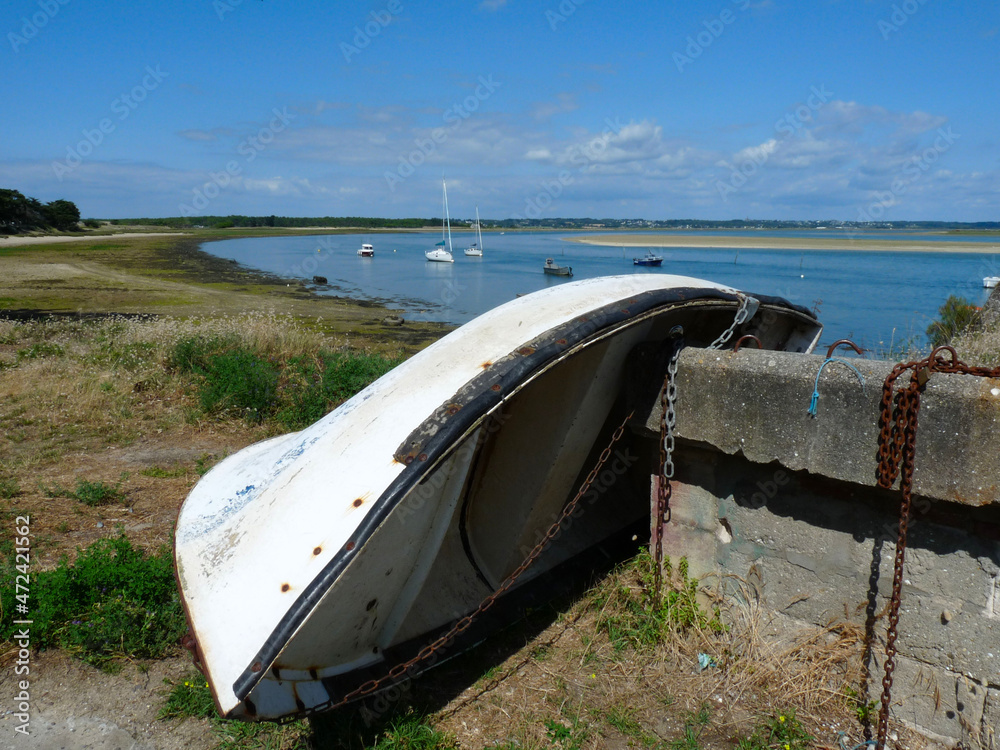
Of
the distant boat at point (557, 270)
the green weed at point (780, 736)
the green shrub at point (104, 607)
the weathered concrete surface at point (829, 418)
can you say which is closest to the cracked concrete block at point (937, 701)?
the green weed at point (780, 736)

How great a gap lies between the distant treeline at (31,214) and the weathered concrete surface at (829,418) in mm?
84221

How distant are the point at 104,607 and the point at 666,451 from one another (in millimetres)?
2919

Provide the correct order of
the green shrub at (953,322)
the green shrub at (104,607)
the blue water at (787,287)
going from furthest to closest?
the blue water at (787,287), the green shrub at (953,322), the green shrub at (104,607)

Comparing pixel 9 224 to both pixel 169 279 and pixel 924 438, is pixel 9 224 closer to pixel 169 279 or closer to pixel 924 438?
pixel 169 279

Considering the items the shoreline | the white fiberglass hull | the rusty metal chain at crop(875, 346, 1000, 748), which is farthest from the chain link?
the white fiberglass hull

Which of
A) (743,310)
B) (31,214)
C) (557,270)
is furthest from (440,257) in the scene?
(743,310)

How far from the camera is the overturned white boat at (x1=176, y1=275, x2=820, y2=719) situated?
241cm

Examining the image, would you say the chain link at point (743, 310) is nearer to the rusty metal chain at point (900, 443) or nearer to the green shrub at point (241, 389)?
the rusty metal chain at point (900, 443)

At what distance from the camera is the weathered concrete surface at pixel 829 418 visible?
7.83 feet

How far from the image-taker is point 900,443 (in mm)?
2480

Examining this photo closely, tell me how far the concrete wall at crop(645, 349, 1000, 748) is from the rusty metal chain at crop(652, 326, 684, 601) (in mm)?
41

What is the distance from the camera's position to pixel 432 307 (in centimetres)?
3078

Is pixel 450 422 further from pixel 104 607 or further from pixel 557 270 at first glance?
pixel 557 270

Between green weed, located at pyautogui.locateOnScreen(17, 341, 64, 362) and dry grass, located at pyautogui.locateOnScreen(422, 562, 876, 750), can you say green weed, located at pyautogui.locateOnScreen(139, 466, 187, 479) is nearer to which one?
dry grass, located at pyautogui.locateOnScreen(422, 562, 876, 750)
